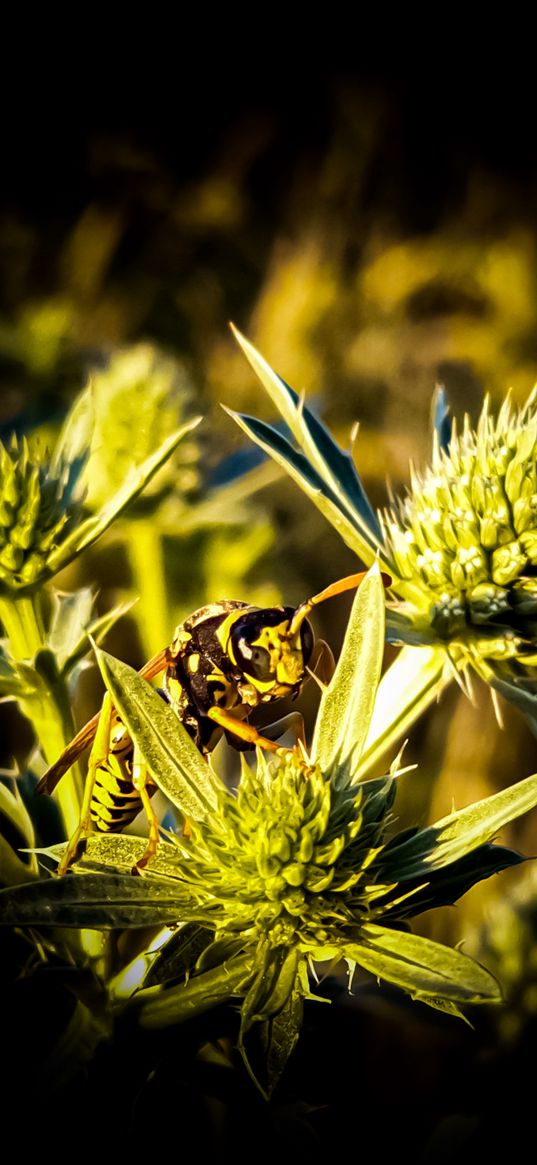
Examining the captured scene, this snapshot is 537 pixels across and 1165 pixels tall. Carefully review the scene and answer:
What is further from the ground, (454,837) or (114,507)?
(114,507)

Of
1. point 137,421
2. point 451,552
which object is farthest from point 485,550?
point 137,421

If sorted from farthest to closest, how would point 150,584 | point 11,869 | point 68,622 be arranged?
point 150,584
point 68,622
point 11,869

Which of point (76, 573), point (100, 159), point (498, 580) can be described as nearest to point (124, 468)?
point (76, 573)

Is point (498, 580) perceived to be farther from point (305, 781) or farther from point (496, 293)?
point (496, 293)

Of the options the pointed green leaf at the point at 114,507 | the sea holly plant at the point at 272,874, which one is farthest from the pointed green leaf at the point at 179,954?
the pointed green leaf at the point at 114,507

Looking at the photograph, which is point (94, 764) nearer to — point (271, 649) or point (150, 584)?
point (271, 649)

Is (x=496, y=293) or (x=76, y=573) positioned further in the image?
(x=496, y=293)

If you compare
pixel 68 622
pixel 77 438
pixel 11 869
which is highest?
pixel 77 438
